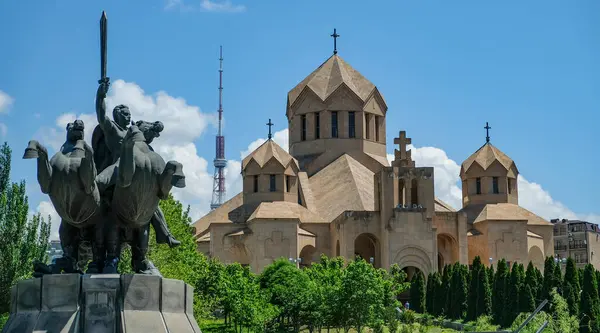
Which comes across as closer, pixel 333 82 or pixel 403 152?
pixel 403 152

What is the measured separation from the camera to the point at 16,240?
25250 millimetres

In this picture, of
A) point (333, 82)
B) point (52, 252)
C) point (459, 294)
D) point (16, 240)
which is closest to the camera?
point (16, 240)

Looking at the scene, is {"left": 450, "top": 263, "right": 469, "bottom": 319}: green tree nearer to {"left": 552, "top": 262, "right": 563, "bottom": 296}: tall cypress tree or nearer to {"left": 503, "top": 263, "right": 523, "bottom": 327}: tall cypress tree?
{"left": 503, "top": 263, "right": 523, "bottom": 327}: tall cypress tree

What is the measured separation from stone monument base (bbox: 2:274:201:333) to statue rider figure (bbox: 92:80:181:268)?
1024 mm

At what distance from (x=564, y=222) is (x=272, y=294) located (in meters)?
54.8

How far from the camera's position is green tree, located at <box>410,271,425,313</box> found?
136ft

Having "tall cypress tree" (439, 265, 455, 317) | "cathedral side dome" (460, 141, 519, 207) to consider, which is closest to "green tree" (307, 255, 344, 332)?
"tall cypress tree" (439, 265, 455, 317)

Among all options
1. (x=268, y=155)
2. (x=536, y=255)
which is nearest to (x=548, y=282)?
(x=536, y=255)

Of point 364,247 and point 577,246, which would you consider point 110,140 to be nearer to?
point 364,247

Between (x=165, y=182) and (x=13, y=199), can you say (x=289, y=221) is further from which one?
(x=165, y=182)

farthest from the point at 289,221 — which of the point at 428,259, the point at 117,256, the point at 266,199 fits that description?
the point at 117,256

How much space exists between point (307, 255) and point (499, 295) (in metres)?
15.1

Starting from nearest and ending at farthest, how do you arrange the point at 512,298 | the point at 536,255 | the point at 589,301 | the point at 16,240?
the point at 16,240 → the point at 589,301 → the point at 512,298 → the point at 536,255

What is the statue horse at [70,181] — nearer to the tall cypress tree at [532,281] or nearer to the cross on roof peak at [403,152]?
the tall cypress tree at [532,281]
